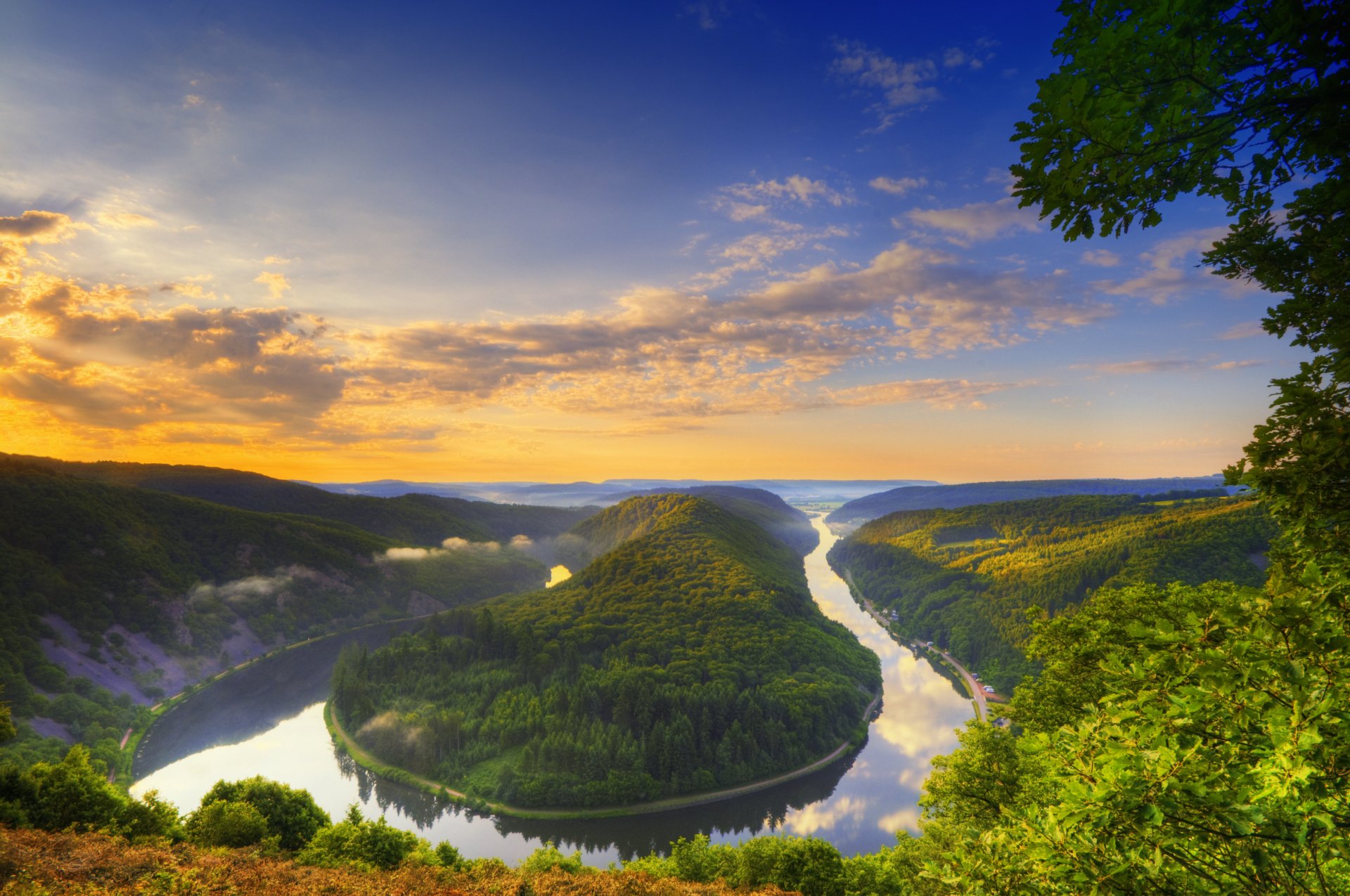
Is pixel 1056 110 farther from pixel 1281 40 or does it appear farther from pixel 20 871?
pixel 20 871

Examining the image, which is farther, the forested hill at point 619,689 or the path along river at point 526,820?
the forested hill at point 619,689

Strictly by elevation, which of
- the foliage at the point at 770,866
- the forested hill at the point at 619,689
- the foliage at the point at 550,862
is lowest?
the forested hill at the point at 619,689

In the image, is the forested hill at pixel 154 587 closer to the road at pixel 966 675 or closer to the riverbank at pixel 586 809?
the riverbank at pixel 586 809

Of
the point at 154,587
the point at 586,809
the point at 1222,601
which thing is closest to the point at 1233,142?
the point at 1222,601

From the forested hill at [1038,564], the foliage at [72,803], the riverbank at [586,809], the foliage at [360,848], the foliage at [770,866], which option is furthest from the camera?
the forested hill at [1038,564]

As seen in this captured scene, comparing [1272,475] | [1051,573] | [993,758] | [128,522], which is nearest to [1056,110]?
[1272,475]

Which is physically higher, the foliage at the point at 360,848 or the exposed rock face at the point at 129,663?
the foliage at the point at 360,848

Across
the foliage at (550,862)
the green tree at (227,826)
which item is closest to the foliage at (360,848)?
the green tree at (227,826)
